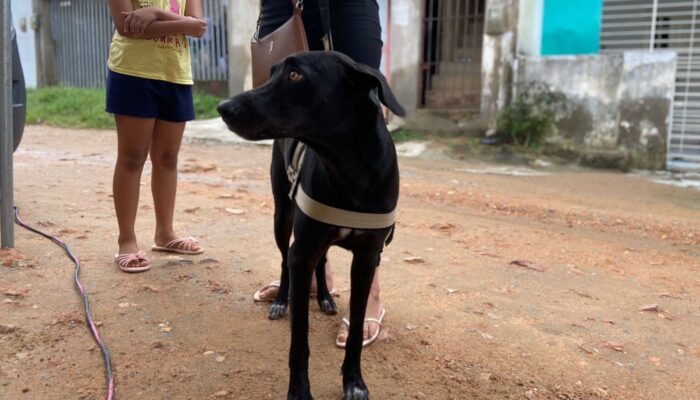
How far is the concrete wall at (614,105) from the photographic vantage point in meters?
7.83

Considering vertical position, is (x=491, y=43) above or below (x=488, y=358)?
above

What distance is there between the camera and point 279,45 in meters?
2.42

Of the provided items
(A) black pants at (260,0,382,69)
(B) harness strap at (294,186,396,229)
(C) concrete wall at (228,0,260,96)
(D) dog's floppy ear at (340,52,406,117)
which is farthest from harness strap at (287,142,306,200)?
(C) concrete wall at (228,0,260,96)

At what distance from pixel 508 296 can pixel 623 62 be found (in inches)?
241

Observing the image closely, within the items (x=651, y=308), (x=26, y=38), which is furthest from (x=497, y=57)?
(x=26, y=38)

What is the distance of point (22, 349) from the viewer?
2.20 meters

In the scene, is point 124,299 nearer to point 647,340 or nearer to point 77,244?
point 77,244

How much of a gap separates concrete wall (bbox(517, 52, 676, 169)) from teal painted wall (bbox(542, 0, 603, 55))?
0.31 metres

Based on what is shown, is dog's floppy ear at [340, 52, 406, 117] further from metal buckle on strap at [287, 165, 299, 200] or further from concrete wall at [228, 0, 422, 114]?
concrete wall at [228, 0, 422, 114]

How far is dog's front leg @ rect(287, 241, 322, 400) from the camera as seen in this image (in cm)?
196

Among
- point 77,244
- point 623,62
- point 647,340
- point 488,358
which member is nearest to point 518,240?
point 647,340

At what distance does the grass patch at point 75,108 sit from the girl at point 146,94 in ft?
26.4

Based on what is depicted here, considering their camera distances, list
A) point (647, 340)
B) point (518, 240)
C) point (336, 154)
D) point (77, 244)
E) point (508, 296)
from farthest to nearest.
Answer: point (518, 240)
point (77, 244)
point (508, 296)
point (647, 340)
point (336, 154)

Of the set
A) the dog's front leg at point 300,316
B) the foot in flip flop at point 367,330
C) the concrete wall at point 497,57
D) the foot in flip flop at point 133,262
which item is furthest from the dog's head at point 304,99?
the concrete wall at point 497,57
